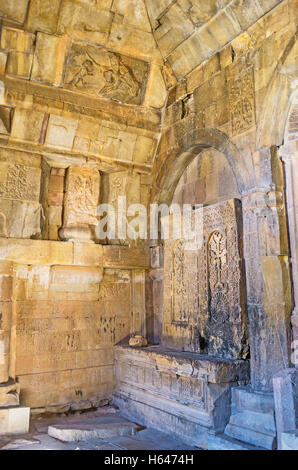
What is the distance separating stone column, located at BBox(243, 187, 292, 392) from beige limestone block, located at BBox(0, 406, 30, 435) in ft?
9.36

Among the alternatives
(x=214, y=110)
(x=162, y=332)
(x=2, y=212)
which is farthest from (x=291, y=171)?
(x=2, y=212)

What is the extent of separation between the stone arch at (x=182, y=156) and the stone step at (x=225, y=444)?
2.66 meters

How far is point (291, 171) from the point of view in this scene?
15.2ft

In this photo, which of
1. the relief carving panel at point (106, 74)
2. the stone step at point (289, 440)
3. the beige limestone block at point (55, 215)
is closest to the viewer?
the stone step at point (289, 440)

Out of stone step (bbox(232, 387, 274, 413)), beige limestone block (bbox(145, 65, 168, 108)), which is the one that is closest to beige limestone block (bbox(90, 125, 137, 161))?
beige limestone block (bbox(145, 65, 168, 108))

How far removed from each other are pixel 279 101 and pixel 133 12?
2.65 metres

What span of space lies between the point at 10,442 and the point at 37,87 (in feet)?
15.0

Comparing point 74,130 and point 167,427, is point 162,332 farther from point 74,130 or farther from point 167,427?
point 74,130

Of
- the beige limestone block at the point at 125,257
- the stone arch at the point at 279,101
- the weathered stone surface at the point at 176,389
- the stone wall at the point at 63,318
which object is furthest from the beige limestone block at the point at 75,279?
the stone arch at the point at 279,101

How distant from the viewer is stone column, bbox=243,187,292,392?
170 inches

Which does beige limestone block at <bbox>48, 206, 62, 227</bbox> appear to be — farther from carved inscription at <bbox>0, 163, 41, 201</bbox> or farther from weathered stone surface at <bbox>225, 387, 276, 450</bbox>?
weathered stone surface at <bbox>225, 387, 276, 450</bbox>

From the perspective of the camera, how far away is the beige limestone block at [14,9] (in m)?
5.31

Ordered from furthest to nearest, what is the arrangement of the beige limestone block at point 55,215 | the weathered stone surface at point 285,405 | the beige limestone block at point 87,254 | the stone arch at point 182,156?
the beige limestone block at point 55,215, the beige limestone block at point 87,254, the stone arch at point 182,156, the weathered stone surface at point 285,405

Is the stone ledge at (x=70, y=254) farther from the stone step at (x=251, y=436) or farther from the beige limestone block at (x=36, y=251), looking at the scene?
the stone step at (x=251, y=436)
